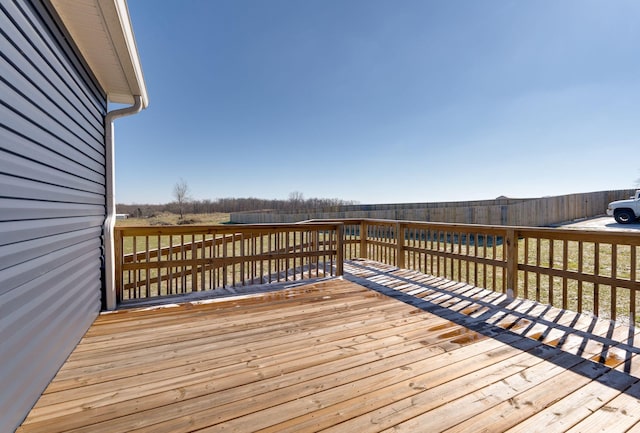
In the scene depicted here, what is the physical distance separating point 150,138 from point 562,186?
78.9ft

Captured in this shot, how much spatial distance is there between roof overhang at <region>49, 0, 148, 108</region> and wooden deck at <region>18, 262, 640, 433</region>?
7.78 ft

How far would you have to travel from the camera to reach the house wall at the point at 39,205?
127 centimetres

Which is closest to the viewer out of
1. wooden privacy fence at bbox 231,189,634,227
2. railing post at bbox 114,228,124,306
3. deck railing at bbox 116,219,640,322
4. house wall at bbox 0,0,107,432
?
house wall at bbox 0,0,107,432

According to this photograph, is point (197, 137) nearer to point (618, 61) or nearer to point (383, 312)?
point (383, 312)

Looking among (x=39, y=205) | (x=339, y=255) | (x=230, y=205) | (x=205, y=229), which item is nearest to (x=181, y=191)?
(x=230, y=205)

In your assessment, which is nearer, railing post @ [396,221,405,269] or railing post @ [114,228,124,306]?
railing post @ [114,228,124,306]

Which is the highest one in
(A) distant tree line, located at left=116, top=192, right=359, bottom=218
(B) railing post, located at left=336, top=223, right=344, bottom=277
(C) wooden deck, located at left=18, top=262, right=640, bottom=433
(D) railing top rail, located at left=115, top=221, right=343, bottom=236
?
(A) distant tree line, located at left=116, top=192, right=359, bottom=218

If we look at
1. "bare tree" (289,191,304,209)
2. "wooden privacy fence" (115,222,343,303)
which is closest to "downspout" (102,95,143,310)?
"wooden privacy fence" (115,222,343,303)

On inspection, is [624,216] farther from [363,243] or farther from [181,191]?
[181,191]

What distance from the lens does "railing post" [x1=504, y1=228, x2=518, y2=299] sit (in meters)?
3.26

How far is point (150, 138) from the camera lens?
13.2 m

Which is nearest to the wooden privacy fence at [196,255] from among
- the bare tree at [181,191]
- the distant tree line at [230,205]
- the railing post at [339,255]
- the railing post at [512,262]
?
the railing post at [339,255]

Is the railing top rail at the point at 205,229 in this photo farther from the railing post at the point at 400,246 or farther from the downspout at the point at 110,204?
the railing post at the point at 400,246

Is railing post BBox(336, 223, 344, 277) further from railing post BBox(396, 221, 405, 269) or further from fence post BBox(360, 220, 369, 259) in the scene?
fence post BBox(360, 220, 369, 259)
